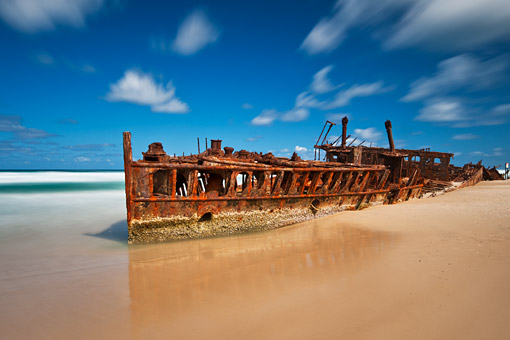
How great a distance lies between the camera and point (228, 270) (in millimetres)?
5043

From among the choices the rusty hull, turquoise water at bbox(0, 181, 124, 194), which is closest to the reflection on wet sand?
the rusty hull

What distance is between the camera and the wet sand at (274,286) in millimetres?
3188

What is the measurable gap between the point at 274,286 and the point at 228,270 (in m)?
1.11

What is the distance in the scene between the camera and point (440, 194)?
1426 centimetres

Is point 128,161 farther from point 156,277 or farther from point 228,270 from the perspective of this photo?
point 228,270

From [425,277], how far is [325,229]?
356cm

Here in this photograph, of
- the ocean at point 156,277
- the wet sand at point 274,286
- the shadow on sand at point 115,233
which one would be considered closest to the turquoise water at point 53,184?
the shadow on sand at point 115,233

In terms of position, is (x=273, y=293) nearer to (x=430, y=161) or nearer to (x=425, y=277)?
(x=425, y=277)

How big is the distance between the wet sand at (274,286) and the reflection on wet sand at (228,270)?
0.02 meters

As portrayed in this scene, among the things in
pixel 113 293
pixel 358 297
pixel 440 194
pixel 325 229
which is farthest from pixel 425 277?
pixel 440 194

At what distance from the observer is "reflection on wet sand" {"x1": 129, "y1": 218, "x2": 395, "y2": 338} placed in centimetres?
356

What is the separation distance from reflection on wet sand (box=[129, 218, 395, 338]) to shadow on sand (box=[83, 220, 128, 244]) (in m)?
1.79

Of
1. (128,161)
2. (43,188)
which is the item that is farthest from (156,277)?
(43,188)

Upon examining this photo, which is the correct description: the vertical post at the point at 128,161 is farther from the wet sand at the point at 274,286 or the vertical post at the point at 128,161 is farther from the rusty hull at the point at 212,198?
the wet sand at the point at 274,286
